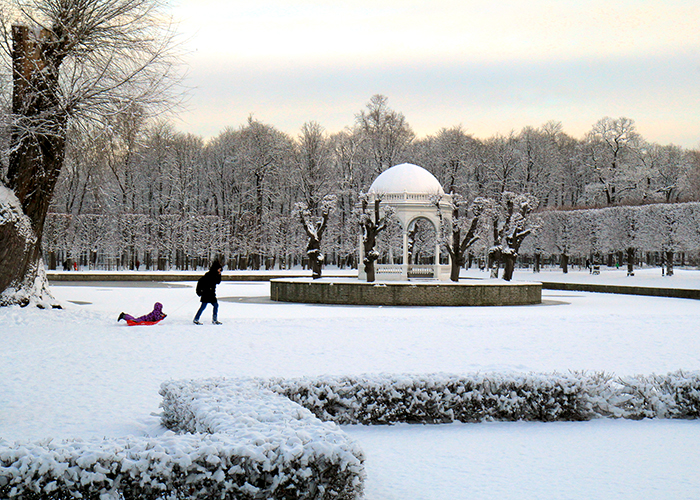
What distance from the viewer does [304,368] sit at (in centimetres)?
1130

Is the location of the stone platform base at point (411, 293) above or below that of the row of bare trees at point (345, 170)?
below

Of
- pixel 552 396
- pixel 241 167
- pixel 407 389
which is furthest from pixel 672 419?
pixel 241 167

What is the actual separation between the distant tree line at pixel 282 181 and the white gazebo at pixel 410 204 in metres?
17.7

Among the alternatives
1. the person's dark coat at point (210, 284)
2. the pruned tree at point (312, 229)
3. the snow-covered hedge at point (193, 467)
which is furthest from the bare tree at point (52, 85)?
the pruned tree at point (312, 229)

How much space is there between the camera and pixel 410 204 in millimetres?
30812

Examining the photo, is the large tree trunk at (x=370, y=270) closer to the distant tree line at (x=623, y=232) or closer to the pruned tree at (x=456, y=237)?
the pruned tree at (x=456, y=237)

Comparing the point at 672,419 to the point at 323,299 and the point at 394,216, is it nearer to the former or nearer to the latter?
the point at 323,299

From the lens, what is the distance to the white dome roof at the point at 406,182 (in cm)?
3184

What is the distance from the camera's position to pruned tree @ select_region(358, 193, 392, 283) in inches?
1117

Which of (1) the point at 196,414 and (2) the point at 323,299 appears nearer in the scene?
(1) the point at 196,414

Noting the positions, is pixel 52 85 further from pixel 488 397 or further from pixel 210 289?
pixel 488 397

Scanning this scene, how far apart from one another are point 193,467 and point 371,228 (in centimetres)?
2476

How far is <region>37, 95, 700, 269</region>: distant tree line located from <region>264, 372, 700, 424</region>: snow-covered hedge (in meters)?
41.5

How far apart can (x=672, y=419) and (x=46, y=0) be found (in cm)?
1647
